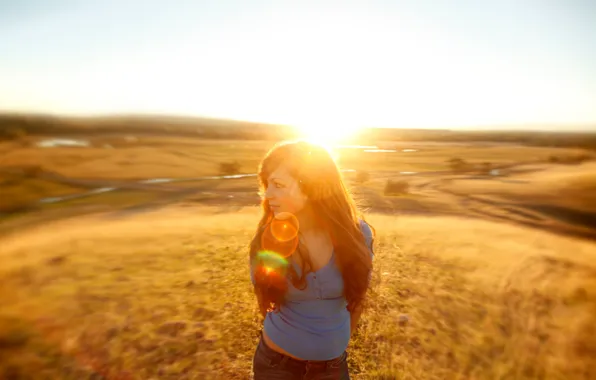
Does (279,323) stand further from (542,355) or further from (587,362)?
(587,362)

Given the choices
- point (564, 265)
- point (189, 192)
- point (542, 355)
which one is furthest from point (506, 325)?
point (189, 192)

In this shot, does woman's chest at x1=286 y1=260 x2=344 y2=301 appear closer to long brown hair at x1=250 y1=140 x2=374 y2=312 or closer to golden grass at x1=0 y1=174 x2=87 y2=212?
long brown hair at x1=250 y1=140 x2=374 y2=312

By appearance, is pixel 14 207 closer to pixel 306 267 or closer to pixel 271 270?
pixel 271 270

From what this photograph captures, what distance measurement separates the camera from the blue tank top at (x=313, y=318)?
5.28ft

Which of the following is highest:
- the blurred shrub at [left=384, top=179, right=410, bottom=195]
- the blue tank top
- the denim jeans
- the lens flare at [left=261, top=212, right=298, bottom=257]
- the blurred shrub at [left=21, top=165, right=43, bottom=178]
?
the lens flare at [left=261, top=212, right=298, bottom=257]

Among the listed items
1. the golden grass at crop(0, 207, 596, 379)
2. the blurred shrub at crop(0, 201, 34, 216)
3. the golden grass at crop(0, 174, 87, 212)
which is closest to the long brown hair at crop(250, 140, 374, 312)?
the golden grass at crop(0, 207, 596, 379)

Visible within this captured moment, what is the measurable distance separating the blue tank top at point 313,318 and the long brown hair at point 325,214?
37 millimetres

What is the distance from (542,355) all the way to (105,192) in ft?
49.0

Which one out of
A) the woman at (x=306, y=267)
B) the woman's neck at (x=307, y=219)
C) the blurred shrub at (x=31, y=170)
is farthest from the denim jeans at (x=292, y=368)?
the blurred shrub at (x=31, y=170)

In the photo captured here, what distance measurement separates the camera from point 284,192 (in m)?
1.61

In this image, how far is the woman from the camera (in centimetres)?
162

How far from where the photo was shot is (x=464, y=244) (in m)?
8.16

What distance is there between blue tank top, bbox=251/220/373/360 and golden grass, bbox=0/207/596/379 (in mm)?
2263

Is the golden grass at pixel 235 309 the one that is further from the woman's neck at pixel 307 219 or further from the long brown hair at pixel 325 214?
the woman's neck at pixel 307 219
